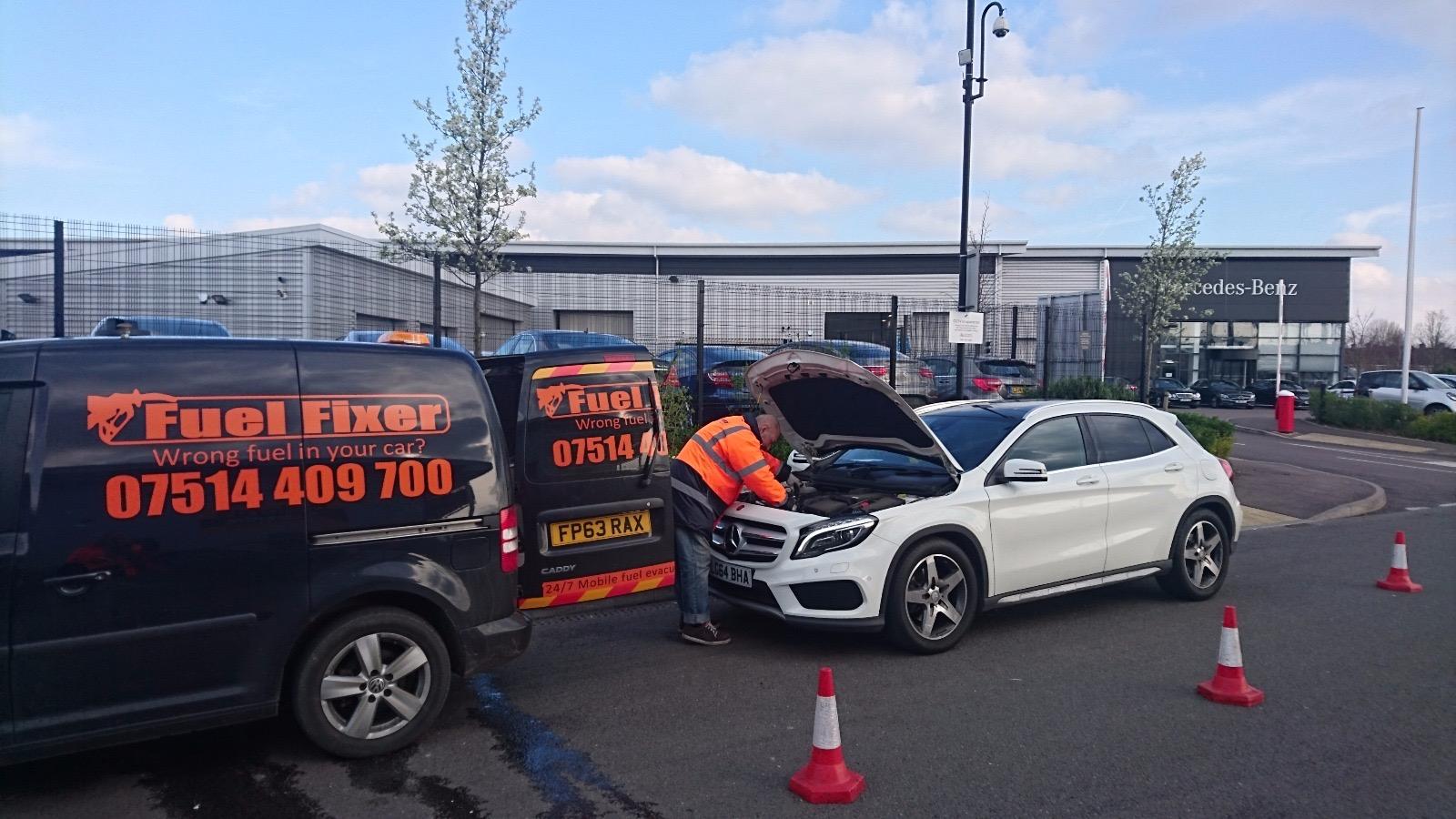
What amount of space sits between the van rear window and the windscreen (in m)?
2.30

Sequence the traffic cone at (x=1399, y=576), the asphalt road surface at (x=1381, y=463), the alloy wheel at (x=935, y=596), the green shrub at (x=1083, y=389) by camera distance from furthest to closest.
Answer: the green shrub at (x=1083, y=389)
the asphalt road surface at (x=1381, y=463)
the traffic cone at (x=1399, y=576)
the alloy wheel at (x=935, y=596)

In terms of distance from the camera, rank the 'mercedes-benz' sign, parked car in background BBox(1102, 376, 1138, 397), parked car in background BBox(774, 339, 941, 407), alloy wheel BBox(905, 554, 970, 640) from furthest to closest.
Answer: the 'mercedes-benz' sign
parked car in background BBox(1102, 376, 1138, 397)
parked car in background BBox(774, 339, 941, 407)
alloy wheel BBox(905, 554, 970, 640)

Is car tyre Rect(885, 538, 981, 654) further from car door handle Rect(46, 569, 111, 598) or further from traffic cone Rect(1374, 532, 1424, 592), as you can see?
traffic cone Rect(1374, 532, 1424, 592)

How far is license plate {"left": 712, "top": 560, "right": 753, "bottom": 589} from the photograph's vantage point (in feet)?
21.2

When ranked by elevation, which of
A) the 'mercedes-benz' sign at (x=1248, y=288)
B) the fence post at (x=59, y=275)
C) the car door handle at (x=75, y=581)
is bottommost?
the car door handle at (x=75, y=581)

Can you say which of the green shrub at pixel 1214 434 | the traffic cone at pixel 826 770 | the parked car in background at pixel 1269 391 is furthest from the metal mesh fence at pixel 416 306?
the parked car in background at pixel 1269 391

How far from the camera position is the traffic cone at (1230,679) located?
5453 mm

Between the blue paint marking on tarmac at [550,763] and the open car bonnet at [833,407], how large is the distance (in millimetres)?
2915

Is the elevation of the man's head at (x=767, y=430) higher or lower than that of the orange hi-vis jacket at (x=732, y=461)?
higher

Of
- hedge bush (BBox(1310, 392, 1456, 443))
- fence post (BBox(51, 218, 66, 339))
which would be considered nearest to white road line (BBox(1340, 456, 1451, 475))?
hedge bush (BBox(1310, 392, 1456, 443))

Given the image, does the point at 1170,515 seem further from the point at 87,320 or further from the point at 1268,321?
the point at 1268,321

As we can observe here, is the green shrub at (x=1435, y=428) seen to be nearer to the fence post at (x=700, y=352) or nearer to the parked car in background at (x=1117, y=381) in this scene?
the parked car in background at (x=1117, y=381)

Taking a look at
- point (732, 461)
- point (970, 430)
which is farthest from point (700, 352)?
point (732, 461)

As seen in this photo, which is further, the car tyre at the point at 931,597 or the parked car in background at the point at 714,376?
the parked car in background at the point at 714,376
